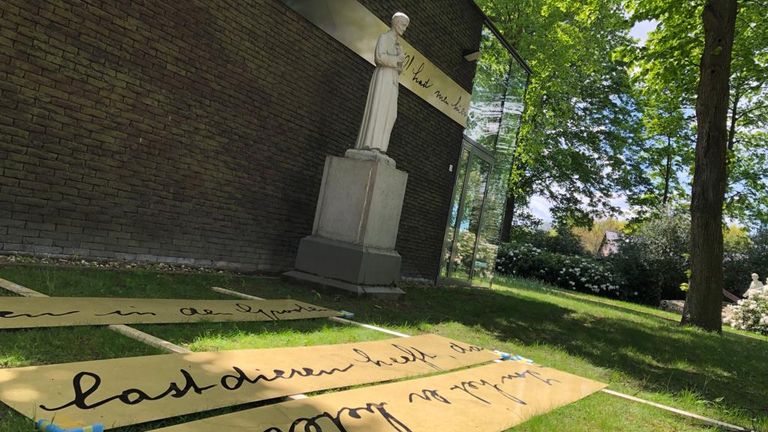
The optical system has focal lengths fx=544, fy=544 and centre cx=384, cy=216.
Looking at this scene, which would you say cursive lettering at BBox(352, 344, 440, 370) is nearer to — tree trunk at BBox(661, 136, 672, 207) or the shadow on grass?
the shadow on grass

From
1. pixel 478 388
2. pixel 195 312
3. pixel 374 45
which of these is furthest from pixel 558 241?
pixel 195 312

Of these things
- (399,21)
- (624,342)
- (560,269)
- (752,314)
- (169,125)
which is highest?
(399,21)

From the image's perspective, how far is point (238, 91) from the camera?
717cm

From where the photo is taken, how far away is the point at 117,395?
2.52 metres

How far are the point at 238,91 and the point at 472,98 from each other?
731cm

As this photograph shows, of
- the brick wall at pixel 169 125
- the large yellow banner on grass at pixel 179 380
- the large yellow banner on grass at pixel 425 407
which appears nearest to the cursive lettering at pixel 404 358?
the large yellow banner on grass at pixel 179 380

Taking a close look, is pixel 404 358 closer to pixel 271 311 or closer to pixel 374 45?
pixel 271 311

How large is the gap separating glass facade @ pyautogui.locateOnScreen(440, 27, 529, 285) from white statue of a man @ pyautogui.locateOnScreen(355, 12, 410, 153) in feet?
17.3

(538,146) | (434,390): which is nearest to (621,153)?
(538,146)

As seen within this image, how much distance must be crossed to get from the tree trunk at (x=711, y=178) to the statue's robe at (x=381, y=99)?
23.9 feet

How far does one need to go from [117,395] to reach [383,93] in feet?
19.9

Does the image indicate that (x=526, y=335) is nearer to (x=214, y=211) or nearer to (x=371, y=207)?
(x=371, y=207)

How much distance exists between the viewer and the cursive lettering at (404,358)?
407cm

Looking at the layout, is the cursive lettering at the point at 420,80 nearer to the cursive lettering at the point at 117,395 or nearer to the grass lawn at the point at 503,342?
the grass lawn at the point at 503,342
